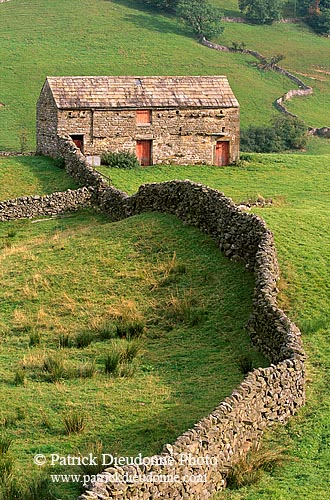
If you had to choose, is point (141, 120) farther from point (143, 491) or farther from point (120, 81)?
point (143, 491)

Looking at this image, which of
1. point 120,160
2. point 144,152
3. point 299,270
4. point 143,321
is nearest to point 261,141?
point 144,152

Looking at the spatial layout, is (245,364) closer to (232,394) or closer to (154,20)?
(232,394)

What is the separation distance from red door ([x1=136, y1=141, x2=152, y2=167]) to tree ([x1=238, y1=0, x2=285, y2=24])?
240 ft

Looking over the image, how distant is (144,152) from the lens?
45.9m

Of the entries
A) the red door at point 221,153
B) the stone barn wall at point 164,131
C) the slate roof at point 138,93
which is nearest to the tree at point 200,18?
the slate roof at point 138,93

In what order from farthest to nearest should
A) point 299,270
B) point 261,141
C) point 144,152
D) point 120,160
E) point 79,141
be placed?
1. point 261,141
2. point 144,152
3. point 79,141
4. point 120,160
5. point 299,270

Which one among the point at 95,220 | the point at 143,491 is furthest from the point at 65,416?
the point at 95,220

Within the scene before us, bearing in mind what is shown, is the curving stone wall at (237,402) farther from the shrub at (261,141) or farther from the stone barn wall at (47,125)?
the shrub at (261,141)

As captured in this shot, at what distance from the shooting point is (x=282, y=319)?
19297 millimetres

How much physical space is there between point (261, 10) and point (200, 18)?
1424cm

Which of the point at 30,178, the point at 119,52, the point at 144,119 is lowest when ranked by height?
the point at 119,52

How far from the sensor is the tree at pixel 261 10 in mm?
115075

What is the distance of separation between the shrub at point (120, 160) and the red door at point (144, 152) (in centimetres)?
80

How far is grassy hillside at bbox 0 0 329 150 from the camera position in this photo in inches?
3113
